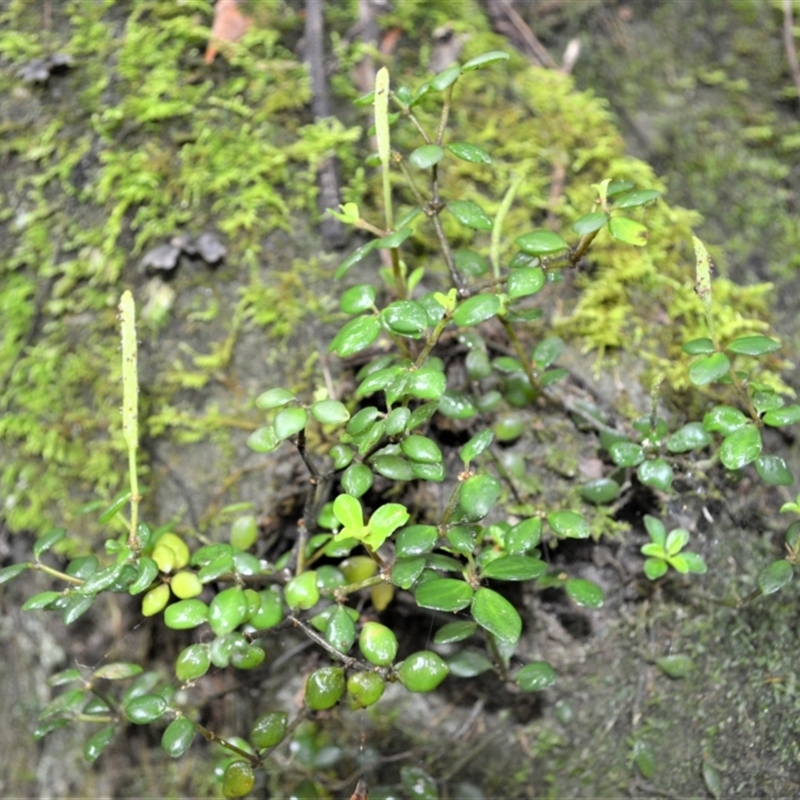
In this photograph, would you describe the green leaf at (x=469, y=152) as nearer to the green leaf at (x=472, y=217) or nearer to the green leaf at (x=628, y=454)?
the green leaf at (x=472, y=217)

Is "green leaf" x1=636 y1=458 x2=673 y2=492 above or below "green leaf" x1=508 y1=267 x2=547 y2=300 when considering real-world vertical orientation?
below

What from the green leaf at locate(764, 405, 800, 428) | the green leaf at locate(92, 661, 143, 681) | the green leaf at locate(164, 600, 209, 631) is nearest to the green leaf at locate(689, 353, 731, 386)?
the green leaf at locate(764, 405, 800, 428)

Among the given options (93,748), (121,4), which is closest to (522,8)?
(121,4)

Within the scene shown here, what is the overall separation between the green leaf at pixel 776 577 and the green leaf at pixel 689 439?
0.90 feet

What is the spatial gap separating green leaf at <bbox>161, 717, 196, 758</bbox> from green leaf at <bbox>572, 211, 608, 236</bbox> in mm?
1196

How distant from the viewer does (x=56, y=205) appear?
83.4 inches

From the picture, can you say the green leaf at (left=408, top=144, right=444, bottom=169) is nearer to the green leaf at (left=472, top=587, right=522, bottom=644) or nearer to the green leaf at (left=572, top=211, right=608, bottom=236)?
the green leaf at (left=572, top=211, right=608, bottom=236)

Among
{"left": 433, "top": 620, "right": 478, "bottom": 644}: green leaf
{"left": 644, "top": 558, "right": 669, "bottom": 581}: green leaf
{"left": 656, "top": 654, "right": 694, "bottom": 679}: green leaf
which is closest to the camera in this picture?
{"left": 433, "top": 620, "right": 478, "bottom": 644}: green leaf

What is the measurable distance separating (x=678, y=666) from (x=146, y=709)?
1.14m

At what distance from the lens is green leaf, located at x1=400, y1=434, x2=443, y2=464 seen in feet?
3.99

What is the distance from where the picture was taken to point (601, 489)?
1.52 m

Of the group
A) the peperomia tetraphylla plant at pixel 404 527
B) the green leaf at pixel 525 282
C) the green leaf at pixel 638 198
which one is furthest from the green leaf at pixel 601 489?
the green leaf at pixel 638 198

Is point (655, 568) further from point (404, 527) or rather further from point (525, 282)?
point (525, 282)

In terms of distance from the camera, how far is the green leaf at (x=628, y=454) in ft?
4.65
